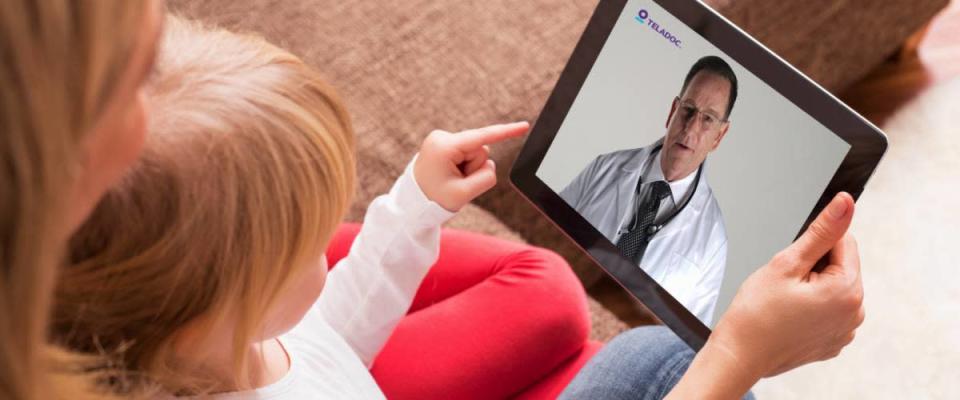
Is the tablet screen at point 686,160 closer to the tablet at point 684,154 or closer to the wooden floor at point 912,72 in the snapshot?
the tablet at point 684,154

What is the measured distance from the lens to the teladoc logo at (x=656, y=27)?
81cm

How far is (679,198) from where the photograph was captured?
2.75 feet

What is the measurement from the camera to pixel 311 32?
1219mm

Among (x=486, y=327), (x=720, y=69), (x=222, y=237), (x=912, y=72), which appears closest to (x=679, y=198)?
(x=720, y=69)

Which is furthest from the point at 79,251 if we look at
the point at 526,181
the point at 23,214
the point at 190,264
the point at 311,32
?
the point at 311,32

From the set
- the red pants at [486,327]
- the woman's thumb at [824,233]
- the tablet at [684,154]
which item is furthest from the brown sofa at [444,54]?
the woman's thumb at [824,233]

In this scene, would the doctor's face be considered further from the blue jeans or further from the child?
the child

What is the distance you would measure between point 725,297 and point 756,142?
5.4 inches

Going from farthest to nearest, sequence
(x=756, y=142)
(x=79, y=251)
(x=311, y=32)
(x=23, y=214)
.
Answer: (x=311, y=32)
(x=756, y=142)
(x=79, y=251)
(x=23, y=214)

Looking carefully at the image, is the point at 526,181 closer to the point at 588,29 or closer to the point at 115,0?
the point at 588,29

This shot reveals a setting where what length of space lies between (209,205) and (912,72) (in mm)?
1391

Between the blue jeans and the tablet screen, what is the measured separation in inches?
3.9

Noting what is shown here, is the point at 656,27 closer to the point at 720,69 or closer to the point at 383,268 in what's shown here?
the point at 720,69

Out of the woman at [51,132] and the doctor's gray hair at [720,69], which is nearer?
the woman at [51,132]
